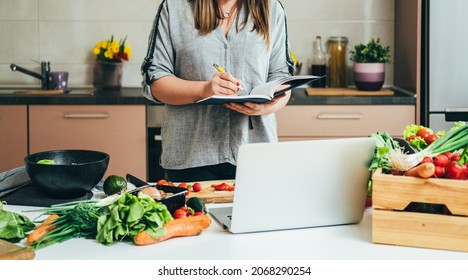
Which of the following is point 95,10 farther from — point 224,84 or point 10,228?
point 10,228

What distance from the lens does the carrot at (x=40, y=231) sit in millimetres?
1712

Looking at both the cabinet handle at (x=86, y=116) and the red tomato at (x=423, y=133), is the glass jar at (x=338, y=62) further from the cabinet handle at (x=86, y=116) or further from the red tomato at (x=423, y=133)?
the red tomato at (x=423, y=133)

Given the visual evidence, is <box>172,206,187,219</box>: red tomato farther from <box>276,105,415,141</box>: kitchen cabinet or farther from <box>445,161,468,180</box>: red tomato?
<box>276,105,415,141</box>: kitchen cabinet

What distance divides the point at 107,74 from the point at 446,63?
1.89 meters

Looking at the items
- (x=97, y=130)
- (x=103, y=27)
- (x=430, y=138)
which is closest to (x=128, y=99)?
(x=97, y=130)

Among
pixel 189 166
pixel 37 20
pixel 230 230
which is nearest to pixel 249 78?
pixel 189 166

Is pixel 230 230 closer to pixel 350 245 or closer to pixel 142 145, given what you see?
pixel 350 245

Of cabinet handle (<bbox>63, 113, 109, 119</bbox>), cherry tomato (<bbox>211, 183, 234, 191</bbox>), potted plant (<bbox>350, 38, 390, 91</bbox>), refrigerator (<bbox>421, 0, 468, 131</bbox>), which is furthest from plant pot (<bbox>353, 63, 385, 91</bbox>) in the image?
cherry tomato (<bbox>211, 183, 234, 191</bbox>)

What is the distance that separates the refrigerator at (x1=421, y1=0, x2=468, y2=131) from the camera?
12.4 feet

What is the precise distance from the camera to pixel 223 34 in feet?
8.71

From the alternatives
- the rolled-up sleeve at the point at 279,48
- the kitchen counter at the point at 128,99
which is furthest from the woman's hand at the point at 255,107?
the kitchen counter at the point at 128,99

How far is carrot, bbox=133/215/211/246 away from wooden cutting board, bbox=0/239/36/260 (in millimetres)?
244

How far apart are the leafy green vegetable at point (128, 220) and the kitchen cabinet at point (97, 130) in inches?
83.9

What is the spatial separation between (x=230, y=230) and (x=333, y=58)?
265cm
